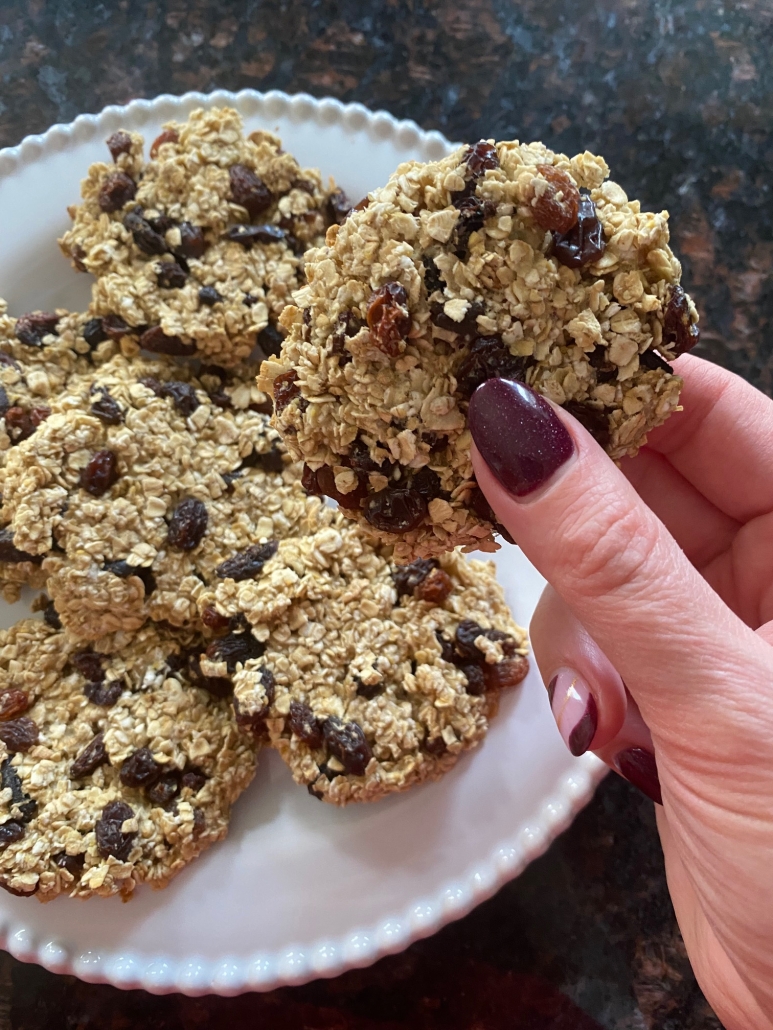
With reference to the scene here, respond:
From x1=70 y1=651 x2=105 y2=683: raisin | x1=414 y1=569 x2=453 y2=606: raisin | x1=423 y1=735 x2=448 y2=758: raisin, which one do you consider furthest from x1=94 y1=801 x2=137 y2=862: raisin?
x1=414 y1=569 x2=453 y2=606: raisin

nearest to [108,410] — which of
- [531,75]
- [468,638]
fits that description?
[468,638]

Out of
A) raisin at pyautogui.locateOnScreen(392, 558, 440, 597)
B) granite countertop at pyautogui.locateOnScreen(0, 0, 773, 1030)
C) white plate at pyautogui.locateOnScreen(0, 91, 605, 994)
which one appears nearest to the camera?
white plate at pyautogui.locateOnScreen(0, 91, 605, 994)

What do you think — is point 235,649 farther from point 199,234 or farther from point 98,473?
point 199,234

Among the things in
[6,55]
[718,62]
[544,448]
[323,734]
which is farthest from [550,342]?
[6,55]

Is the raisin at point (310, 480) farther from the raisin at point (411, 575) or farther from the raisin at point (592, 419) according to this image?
the raisin at point (411, 575)

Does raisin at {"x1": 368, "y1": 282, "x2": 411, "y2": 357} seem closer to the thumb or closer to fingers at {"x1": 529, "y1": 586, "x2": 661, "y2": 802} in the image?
the thumb

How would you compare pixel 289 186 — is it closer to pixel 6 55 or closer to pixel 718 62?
pixel 6 55
